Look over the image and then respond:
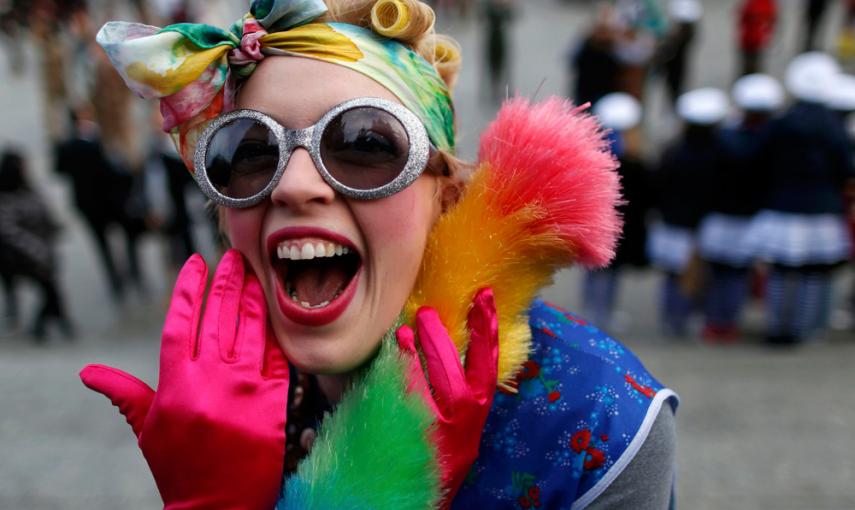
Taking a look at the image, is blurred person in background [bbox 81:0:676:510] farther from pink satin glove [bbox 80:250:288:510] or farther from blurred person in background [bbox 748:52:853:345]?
blurred person in background [bbox 748:52:853:345]

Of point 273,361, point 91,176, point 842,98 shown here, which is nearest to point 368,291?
point 273,361

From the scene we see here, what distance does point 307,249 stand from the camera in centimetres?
143

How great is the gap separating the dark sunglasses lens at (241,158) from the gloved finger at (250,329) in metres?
0.18

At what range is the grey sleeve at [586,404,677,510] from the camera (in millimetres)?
1419

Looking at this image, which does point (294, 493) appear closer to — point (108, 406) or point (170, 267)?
point (108, 406)

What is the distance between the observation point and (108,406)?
441 centimetres

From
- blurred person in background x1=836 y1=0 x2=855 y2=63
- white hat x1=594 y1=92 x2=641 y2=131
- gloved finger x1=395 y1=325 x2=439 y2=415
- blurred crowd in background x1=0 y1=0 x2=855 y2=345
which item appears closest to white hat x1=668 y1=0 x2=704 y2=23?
blurred person in background x1=836 y1=0 x2=855 y2=63

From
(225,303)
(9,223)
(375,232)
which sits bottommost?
(9,223)

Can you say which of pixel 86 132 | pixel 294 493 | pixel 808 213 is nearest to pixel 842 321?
pixel 808 213

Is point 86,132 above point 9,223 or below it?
above

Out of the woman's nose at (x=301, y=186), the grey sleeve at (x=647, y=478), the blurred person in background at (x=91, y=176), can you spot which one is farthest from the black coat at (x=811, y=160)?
the blurred person in background at (x=91, y=176)

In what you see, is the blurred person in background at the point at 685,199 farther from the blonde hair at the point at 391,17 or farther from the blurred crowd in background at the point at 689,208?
the blonde hair at the point at 391,17

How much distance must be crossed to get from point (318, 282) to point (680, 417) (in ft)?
9.80

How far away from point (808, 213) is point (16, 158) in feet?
18.3
